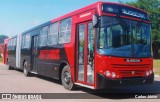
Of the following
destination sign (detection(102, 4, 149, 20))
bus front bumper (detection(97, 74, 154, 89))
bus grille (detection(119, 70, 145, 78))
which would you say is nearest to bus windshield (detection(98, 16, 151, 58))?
destination sign (detection(102, 4, 149, 20))

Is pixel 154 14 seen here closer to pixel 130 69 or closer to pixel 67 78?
pixel 67 78

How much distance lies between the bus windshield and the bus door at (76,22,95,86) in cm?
58

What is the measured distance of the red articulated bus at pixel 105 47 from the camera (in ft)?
31.9

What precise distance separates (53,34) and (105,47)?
4710 millimetres

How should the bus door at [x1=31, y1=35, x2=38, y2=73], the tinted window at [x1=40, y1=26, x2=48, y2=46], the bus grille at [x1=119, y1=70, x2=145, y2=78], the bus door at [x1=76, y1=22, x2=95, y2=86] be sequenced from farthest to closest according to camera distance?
the bus door at [x1=31, y1=35, x2=38, y2=73] < the tinted window at [x1=40, y1=26, x2=48, y2=46] < the bus door at [x1=76, y1=22, x2=95, y2=86] < the bus grille at [x1=119, y1=70, x2=145, y2=78]

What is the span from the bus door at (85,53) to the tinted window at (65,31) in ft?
2.73

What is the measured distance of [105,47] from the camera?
9.70 meters

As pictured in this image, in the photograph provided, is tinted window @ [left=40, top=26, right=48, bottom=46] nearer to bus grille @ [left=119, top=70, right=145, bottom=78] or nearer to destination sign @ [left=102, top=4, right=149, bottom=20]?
destination sign @ [left=102, top=4, right=149, bottom=20]

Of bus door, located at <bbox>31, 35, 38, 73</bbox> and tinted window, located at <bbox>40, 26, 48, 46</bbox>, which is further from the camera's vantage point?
bus door, located at <bbox>31, 35, 38, 73</bbox>

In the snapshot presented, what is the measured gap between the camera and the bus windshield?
32.0ft

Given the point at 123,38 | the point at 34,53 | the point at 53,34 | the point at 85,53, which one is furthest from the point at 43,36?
the point at 123,38

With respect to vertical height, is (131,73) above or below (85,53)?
below

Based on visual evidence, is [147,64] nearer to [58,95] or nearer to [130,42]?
[130,42]

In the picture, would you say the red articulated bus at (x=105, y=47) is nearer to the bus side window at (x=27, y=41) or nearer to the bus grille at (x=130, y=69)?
the bus grille at (x=130, y=69)
